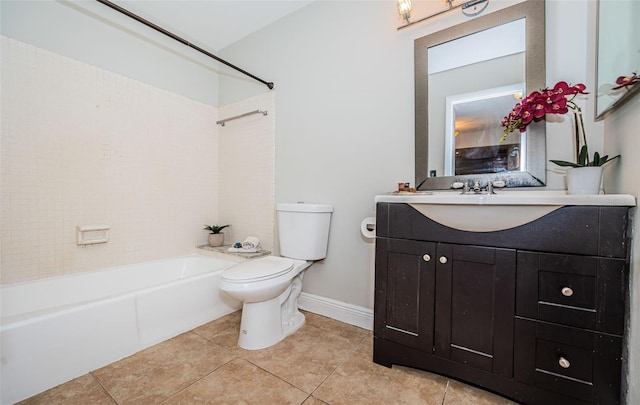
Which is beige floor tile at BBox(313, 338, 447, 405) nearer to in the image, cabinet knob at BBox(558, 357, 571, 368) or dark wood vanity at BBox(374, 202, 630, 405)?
dark wood vanity at BBox(374, 202, 630, 405)

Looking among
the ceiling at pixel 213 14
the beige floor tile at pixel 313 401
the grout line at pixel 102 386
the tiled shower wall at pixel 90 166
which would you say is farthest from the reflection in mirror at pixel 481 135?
the tiled shower wall at pixel 90 166

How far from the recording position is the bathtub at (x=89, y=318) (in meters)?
1.12

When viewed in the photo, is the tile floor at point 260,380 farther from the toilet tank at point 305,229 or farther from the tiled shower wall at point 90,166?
the tiled shower wall at point 90,166

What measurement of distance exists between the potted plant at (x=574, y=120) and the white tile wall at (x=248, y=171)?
1.65 m

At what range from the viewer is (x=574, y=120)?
48.5 inches

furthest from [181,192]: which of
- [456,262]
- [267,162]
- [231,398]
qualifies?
[456,262]

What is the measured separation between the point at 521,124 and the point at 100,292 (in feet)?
9.04

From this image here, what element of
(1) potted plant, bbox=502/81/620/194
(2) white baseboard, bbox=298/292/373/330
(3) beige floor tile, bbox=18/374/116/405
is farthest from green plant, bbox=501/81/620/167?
(3) beige floor tile, bbox=18/374/116/405

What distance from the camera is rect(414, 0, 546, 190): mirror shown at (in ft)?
4.24

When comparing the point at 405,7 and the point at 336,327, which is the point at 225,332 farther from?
the point at 405,7

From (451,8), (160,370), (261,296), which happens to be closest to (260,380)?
(261,296)

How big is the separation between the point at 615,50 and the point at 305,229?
1.67m

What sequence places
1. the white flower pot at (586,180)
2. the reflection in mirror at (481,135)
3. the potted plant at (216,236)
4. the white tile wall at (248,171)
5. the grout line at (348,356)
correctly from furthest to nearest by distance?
the potted plant at (216,236)
the white tile wall at (248,171)
the reflection in mirror at (481,135)
the grout line at (348,356)
the white flower pot at (586,180)

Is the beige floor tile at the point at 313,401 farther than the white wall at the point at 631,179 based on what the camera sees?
Yes
